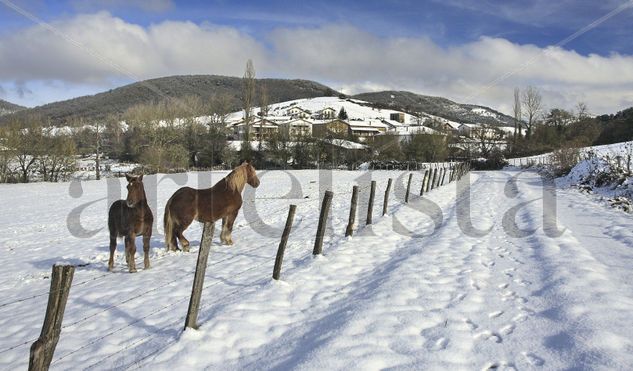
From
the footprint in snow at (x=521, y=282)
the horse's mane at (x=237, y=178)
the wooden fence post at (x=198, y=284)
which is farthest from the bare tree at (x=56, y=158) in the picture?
the footprint in snow at (x=521, y=282)

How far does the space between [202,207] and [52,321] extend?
215 inches

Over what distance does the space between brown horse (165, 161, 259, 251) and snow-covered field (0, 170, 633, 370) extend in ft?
1.59

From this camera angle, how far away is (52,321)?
3531 millimetres

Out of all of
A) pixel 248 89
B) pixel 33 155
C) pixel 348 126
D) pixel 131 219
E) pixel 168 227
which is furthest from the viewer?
pixel 348 126

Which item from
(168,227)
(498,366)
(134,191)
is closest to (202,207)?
(168,227)

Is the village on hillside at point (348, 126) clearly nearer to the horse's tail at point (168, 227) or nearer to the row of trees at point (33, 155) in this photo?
the row of trees at point (33, 155)

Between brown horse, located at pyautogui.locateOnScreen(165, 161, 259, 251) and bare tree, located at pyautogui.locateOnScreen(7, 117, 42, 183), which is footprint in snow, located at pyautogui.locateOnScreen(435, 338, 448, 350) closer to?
brown horse, located at pyautogui.locateOnScreen(165, 161, 259, 251)

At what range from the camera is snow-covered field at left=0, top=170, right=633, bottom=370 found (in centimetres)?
400

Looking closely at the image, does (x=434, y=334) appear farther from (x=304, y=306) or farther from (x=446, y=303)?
(x=304, y=306)

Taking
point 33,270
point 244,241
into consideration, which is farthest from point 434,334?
point 33,270

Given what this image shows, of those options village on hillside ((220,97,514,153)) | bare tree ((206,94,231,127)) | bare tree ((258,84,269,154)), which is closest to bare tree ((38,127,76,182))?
village on hillside ((220,97,514,153))

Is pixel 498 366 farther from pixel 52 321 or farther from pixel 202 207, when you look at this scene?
pixel 202 207

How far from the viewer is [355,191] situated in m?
9.87

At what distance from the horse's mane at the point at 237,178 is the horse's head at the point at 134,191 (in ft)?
7.23
